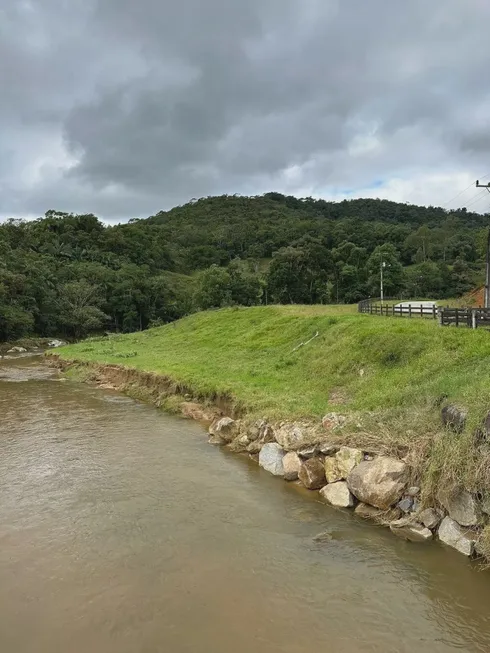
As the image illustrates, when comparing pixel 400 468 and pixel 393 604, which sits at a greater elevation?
pixel 400 468

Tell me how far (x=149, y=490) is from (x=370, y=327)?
49.3ft

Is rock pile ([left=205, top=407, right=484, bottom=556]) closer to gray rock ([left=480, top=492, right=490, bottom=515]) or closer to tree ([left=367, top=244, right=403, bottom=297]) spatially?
gray rock ([left=480, top=492, right=490, bottom=515])

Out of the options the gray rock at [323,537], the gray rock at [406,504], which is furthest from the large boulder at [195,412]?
the gray rock at [406,504]

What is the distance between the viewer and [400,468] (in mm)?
10883

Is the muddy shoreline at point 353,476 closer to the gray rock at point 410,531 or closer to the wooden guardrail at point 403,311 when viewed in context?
the gray rock at point 410,531

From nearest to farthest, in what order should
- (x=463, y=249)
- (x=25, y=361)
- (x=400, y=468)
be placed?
(x=400, y=468), (x=25, y=361), (x=463, y=249)

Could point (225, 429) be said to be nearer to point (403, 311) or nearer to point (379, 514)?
point (379, 514)

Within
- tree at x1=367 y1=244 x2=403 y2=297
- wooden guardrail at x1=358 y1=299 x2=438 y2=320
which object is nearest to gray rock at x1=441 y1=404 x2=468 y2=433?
wooden guardrail at x1=358 y1=299 x2=438 y2=320

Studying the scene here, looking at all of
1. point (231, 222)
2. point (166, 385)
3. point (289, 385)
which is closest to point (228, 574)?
point (289, 385)

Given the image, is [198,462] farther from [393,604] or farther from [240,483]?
[393,604]

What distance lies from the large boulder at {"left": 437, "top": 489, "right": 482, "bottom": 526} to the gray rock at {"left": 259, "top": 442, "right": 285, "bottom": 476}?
16.2 feet

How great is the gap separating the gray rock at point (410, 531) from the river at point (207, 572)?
22cm

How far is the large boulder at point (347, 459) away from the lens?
11.8m

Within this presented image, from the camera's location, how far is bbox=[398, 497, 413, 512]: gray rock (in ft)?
34.2
